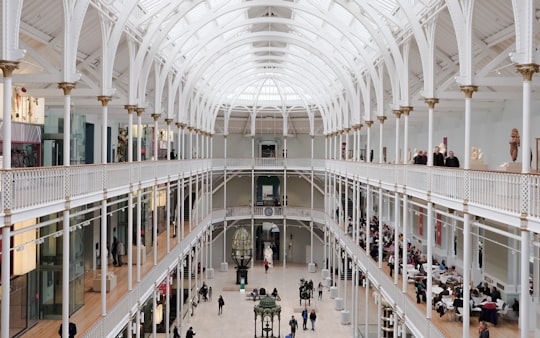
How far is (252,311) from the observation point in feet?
115

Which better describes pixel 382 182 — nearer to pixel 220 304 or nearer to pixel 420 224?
pixel 420 224

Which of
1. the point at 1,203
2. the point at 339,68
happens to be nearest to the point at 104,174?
the point at 1,203

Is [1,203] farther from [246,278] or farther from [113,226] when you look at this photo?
[246,278]

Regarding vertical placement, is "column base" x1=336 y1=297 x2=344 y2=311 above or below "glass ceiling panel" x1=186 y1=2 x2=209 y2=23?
below

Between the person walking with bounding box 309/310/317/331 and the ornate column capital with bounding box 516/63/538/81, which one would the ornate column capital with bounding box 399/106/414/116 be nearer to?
the ornate column capital with bounding box 516/63/538/81

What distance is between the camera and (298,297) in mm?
38219

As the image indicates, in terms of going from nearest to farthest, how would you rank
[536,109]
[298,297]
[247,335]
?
[536,109], [247,335], [298,297]

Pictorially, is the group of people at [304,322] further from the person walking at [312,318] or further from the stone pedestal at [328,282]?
the stone pedestal at [328,282]

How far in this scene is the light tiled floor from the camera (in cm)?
3066

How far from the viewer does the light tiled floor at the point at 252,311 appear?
30.7 meters

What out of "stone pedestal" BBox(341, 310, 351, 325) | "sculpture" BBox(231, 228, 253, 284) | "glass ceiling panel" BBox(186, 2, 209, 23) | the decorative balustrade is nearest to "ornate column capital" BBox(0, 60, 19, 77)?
the decorative balustrade

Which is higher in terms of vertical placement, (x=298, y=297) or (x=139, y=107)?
→ (x=139, y=107)

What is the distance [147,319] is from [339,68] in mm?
17184

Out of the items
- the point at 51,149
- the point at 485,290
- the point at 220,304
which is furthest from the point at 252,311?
the point at 51,149
